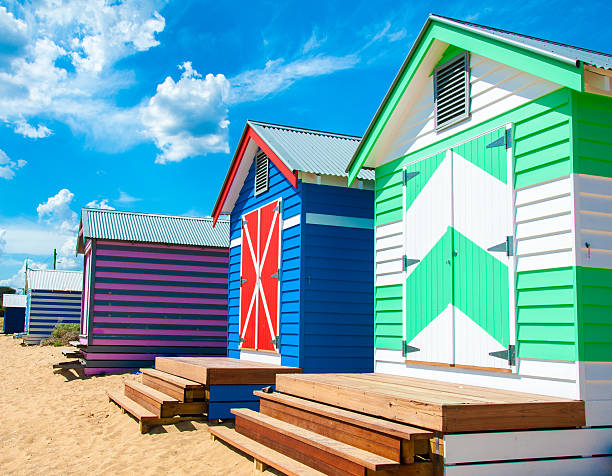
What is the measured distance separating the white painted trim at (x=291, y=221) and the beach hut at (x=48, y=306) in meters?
23.6

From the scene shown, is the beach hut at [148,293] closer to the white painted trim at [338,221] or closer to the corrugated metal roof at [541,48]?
the white painted trim at [338,221]

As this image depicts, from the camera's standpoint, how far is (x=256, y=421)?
22.1 ft

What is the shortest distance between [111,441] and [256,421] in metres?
2.83

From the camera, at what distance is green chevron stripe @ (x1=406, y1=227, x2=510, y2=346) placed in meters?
5.53

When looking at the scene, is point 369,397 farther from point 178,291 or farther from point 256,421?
point 178,291

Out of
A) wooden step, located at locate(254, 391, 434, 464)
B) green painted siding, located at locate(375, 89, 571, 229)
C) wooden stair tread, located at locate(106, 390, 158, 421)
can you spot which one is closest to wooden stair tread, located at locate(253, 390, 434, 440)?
wooden step, located at locate(254, 391, 434, 464)

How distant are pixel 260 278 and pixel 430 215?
4.51 meters

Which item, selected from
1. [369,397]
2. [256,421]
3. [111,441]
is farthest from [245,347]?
[369,397]

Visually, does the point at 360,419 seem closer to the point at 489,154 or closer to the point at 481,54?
the point at 489,154

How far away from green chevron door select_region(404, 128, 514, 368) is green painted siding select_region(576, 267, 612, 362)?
0.72 metres

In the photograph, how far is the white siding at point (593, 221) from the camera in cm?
483

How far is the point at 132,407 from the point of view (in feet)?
30.7

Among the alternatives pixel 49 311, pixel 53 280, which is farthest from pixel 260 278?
pixel 53 280

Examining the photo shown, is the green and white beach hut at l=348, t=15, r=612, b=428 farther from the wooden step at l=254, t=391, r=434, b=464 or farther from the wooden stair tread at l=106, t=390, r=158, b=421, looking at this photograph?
the wooden stair tread at l=106, t=390, r=158, b=421
